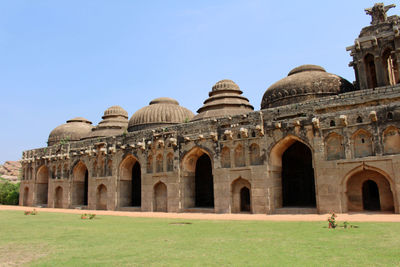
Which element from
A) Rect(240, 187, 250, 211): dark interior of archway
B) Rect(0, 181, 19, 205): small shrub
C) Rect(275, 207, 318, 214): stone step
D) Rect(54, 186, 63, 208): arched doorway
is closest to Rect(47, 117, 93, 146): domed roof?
Rect(0, 181, 19, 205): small shrub

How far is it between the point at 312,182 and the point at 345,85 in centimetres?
727

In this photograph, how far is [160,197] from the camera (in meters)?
24.1

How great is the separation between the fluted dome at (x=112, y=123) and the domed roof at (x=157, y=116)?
2.62m

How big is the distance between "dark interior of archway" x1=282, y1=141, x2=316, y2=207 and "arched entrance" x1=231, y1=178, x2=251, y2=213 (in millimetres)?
3387

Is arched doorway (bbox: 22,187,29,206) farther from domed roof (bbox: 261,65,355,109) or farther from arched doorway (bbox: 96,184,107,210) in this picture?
domed roof (bbox: 261,65,355,109)

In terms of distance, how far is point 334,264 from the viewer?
19.9 ft

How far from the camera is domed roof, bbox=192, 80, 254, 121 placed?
1051 inches

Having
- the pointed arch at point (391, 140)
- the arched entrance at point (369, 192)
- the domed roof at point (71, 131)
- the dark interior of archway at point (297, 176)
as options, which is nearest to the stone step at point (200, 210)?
the dark interior of archway at point (297, 176)

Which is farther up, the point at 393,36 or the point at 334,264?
the point at 393,36

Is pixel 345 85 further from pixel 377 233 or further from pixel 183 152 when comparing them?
pixel 377 233

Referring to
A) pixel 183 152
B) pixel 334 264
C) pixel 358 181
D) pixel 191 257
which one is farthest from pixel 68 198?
pixel 334 264

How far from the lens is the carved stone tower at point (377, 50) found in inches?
827

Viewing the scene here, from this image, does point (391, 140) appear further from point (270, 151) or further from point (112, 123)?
point (112, 123)

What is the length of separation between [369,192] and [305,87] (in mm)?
8227
